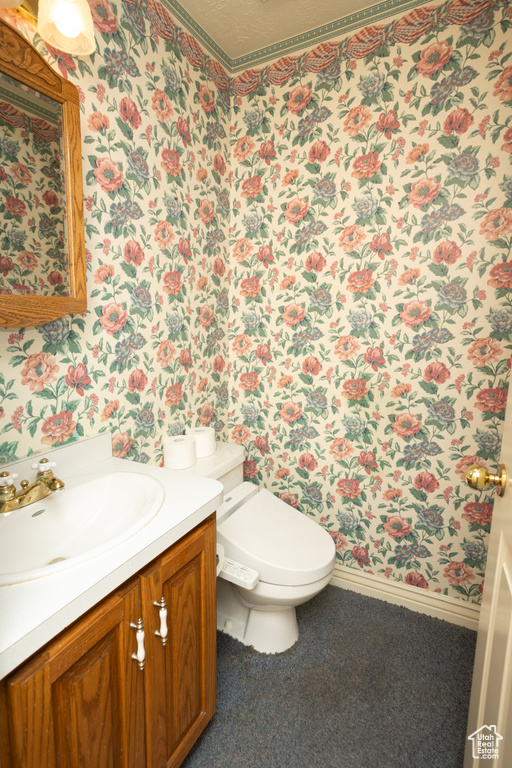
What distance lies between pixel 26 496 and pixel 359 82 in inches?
75.7

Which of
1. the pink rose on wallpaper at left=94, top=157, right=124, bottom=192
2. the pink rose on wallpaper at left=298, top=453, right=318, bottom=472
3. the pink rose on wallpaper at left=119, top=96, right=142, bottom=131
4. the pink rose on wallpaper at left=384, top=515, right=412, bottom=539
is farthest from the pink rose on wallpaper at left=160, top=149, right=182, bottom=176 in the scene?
the pink rose on wallpaper at left=384, top=515, right=412, bottom=539

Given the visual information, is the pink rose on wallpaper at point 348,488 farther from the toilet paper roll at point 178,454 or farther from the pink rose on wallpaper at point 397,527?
the toilet paper roll at point 178,454

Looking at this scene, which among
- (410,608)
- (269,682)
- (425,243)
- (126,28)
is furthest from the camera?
(410,608)

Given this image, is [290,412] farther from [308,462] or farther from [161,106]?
[161,106]

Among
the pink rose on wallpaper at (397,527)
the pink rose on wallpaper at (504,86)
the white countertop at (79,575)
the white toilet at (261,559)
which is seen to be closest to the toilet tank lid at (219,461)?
the white toilet at (261,559)

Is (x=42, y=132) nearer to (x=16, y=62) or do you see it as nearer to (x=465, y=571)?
(x=16, y=62)

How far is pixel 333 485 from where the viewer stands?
6.24 ft

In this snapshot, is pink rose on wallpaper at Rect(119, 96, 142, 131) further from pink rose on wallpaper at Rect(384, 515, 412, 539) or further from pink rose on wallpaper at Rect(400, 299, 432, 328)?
pink rose on wallpaper at Rect(384, 515, 412, 539)

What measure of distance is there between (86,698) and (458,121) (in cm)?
204

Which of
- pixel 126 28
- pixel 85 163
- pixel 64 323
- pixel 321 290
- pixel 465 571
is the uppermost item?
pixel 126 28

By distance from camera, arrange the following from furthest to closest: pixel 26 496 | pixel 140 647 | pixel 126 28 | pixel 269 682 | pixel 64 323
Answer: pixel 269 682
pixel 126 28
pixel 64 323
pixel 26 496
pixel 140 647

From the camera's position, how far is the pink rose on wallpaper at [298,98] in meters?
1.75

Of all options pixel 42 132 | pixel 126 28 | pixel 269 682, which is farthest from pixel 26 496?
pixel 126 28

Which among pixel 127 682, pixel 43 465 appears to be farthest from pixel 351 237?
pixel 127 682
